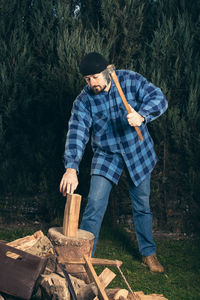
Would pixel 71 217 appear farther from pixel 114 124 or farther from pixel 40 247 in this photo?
pixel 114 124

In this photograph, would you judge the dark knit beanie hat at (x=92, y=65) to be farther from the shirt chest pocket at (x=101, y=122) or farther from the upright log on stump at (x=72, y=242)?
the upright log on stump at (x=72, y=242)

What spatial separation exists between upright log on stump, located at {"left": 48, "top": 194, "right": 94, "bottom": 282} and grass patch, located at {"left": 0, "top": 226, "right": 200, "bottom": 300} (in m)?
0.97

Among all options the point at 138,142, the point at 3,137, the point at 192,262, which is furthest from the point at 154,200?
the point at 3,137

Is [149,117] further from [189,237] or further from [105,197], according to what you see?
[189,237]

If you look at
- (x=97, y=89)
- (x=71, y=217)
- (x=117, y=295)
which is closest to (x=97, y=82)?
(x=97, y=89)

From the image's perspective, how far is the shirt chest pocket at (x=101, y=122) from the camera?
433 centimetres

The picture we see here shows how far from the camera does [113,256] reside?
5344 millimetres

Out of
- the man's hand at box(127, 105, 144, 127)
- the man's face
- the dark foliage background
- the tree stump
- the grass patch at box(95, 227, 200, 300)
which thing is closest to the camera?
the tree stump

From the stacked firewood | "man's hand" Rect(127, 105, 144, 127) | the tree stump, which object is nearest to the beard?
"man's hand" Rect(127, 105, 144, 127)

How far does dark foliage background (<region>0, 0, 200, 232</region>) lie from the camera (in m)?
5.89

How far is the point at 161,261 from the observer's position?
206 inches

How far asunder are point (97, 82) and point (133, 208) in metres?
1.43

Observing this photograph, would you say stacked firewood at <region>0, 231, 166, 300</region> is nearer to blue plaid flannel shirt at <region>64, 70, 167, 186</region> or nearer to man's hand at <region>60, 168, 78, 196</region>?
man's hand at <region>60, 168, 78, 196</region>

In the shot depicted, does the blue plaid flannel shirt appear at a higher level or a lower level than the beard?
lower
